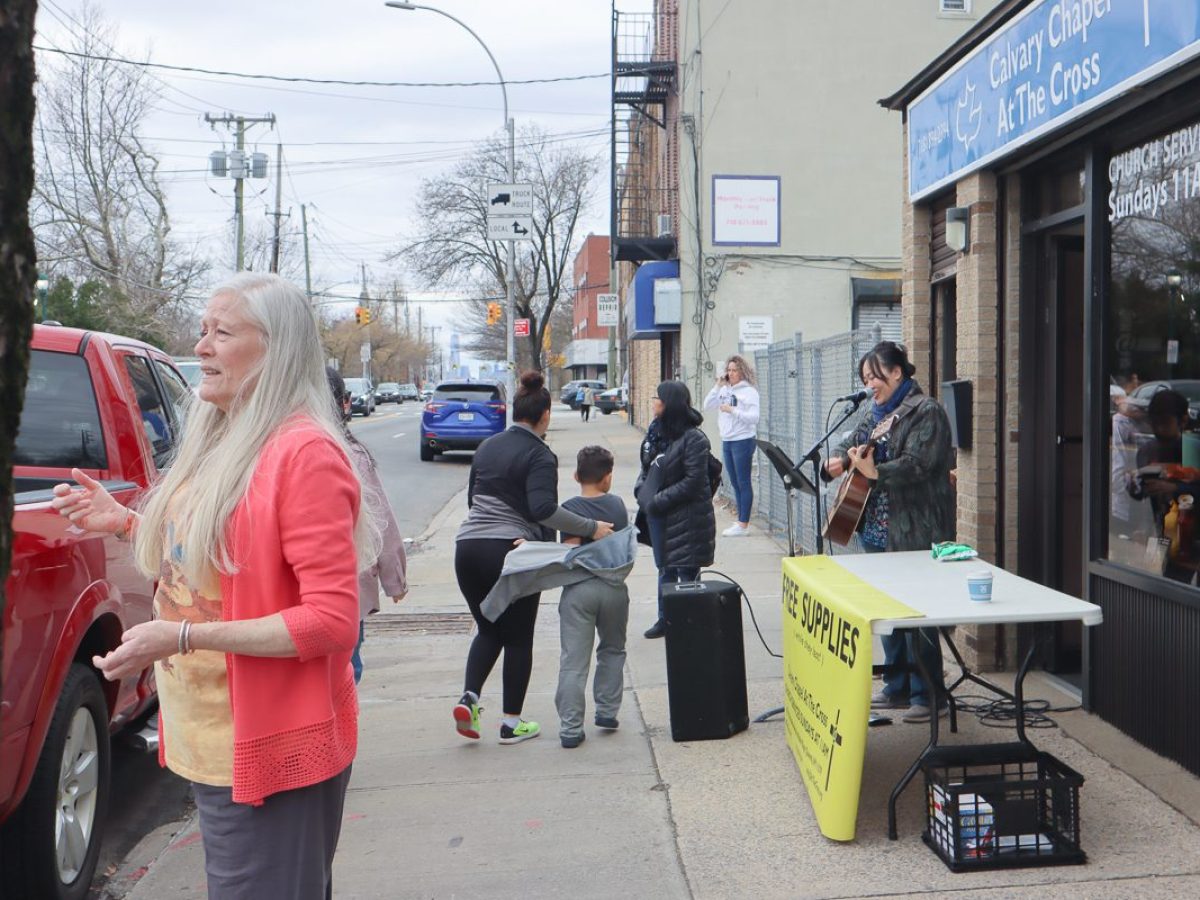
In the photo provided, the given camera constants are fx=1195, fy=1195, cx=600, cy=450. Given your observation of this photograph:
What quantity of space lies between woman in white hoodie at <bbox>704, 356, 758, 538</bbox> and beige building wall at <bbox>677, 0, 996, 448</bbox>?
905 centimetres

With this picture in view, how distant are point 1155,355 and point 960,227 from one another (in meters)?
1.74

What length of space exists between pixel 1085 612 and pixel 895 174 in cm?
1887

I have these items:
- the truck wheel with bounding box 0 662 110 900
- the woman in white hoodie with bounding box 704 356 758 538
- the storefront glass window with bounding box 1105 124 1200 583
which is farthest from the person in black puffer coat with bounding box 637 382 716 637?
the woman in white hoodie with bounding box 704 356 758 538

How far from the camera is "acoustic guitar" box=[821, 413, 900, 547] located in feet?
19.0

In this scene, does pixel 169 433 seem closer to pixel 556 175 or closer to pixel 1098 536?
pixel 1098 536

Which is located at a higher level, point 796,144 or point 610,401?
point 796,144

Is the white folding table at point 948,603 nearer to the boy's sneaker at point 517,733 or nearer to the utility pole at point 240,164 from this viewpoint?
the boy's sneaker at point 517,733

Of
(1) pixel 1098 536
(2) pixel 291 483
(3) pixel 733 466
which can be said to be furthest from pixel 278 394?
(3) pixel 733 466

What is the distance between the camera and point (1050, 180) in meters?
6.37

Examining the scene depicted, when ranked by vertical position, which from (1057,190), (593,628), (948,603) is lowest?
(593,628)

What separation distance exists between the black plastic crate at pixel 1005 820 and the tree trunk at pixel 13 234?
3.48 metres

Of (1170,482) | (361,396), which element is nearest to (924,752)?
(1170,482)

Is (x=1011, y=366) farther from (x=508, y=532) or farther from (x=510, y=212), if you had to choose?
(x=510, y=212)

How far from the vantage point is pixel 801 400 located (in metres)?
11.7
